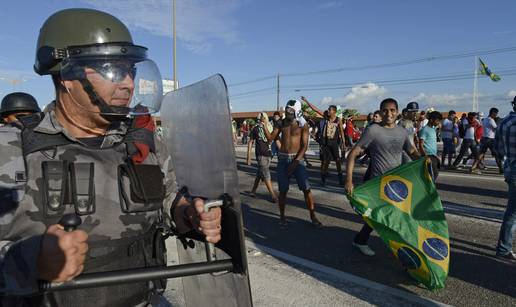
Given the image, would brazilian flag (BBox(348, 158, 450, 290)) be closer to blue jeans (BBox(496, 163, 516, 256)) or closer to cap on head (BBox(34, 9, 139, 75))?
blue jeans (BBox(496, 163, 516, 256))

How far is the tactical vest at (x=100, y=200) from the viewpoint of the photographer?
4.49ft

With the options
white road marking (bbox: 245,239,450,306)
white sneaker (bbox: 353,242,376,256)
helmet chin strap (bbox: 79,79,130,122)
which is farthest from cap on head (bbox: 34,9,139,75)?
white sneaker (bbox: 353,242,376,256)

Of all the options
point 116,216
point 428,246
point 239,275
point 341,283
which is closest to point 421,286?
point 428,246

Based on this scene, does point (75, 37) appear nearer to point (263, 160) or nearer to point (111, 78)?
point (111, 78)

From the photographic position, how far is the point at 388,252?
4.68 metres

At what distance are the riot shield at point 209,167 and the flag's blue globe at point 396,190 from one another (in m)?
2.67

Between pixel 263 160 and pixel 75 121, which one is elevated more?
pixel 75 121

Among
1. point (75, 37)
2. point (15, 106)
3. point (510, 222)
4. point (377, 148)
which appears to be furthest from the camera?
point (15, 106)

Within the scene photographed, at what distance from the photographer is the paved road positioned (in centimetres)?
368

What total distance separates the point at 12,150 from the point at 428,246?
3348mm

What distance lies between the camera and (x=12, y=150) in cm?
134

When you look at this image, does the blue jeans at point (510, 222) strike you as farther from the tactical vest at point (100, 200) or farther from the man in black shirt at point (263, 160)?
the man in black shirt at point (263, 160)

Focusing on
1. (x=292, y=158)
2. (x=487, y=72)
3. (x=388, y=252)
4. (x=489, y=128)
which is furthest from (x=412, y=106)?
(x=487, y=72)

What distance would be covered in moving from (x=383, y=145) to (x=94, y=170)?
383cm
